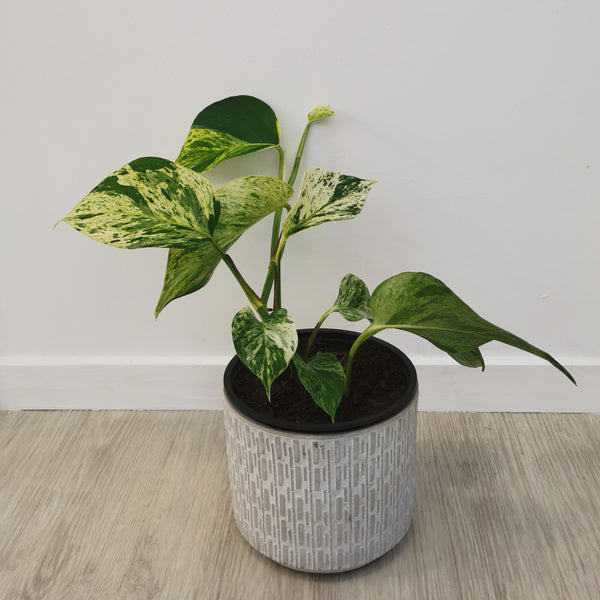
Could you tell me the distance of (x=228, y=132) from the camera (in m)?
1.05

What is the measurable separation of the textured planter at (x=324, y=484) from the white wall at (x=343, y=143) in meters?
0.34

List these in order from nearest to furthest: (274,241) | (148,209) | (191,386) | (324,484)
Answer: (148,209), (324,484), (274,241), (191,386)

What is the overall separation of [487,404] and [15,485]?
2.81ft

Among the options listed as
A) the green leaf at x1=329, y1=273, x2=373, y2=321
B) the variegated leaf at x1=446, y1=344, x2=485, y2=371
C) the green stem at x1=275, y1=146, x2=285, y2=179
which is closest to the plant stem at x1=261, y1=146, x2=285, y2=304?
the green stem at x1=275, y1=146, x2=285, y2=179

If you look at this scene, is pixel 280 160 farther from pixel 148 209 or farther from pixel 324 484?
pixel 324 484

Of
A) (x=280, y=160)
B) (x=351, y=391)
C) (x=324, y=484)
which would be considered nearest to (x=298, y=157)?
(x=280, y=160)

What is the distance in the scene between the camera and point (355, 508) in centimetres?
88

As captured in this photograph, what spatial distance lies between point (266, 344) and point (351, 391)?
0.22 m

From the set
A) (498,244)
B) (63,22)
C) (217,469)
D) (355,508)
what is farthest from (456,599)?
(63,22)

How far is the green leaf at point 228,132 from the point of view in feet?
3.37

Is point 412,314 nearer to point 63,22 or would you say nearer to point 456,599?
point 456,599

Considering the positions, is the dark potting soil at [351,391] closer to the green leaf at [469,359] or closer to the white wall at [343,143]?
the green leaf at [469,359]

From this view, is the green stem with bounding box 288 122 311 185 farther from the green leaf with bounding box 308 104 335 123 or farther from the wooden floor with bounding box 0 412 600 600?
the wooden floor with bounding box 0 412 600 600

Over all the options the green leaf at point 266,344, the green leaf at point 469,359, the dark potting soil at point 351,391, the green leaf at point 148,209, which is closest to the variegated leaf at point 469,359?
the green leaf at point 469,359
